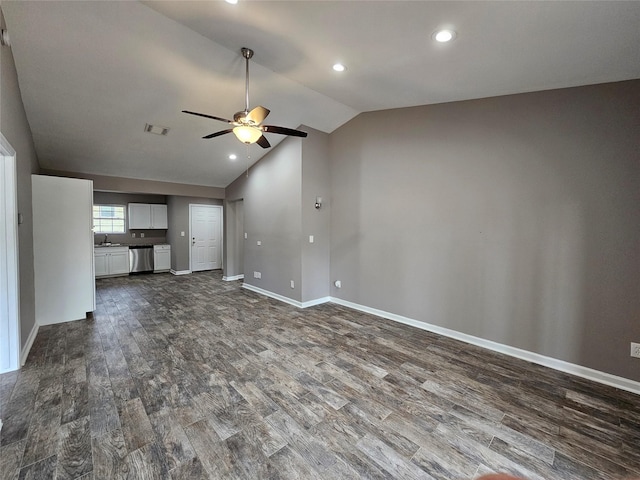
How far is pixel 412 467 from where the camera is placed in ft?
5.28

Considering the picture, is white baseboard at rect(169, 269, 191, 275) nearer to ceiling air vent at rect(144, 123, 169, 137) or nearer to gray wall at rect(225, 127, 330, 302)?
gray wall at rect(225, 127, 330, 302)

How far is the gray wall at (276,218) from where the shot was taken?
4.73 meters

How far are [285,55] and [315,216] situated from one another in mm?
2583

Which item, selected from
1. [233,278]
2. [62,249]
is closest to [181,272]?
[233,278]

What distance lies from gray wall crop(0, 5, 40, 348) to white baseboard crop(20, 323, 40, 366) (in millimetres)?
66

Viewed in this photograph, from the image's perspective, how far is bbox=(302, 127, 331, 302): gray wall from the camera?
466cm

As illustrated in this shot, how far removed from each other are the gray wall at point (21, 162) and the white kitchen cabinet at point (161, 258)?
442 cm

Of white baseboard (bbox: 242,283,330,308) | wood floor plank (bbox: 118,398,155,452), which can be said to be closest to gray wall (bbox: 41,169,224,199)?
white baseboard (bbox: 242,283,330,308)

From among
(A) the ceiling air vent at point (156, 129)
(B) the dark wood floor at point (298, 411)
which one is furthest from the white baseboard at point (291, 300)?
(A) the ceiling air vent at point (156, 129)

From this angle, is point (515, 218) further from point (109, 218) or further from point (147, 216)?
point (109, 218)

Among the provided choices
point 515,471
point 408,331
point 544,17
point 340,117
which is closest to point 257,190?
point 340,117

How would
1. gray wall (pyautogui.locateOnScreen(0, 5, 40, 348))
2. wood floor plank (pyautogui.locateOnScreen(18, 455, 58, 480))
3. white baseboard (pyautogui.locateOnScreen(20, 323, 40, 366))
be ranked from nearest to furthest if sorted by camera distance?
wood floor plank (pyautogui.locateOnScreen(18, 455, 58, 480))
gray wall (pyautogui.locateOnScreen(0, 5, 40, 348))
white baseboard (pyautogui.locateOnScreen(20, 323, 40, 366))

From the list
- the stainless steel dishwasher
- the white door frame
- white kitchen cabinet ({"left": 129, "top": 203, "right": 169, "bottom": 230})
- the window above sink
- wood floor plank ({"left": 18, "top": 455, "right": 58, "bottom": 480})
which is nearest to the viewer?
wood floor plank ({"left": 18, "top": 455, "right": 58, "bottom": 480})

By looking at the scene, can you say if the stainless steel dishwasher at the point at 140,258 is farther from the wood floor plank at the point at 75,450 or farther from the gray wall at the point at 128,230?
the wood floor plank at the point at 75,450
